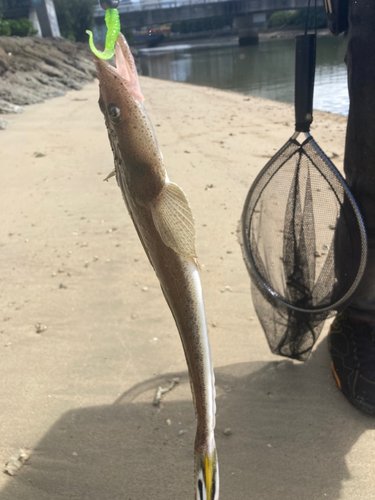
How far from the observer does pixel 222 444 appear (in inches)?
95.6

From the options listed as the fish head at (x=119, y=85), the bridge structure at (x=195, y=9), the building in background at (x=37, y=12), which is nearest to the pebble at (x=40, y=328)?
the fish head at (x=119, y=85)

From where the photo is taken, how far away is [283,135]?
9.92 m

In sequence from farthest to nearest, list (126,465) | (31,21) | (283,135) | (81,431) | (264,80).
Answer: (31,21), (264,80), (283,135), (81,431), (126,465)

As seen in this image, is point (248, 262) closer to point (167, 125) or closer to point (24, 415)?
point (24, 415)

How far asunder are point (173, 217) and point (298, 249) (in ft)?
5.29

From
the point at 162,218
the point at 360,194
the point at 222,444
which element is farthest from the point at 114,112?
the point at 222,444

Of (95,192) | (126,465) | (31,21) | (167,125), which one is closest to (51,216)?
Answer: (95,192)

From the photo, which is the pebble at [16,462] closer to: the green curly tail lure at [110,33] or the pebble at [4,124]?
the green curly tail lure at [110,33]

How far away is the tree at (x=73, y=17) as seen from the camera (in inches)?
1401

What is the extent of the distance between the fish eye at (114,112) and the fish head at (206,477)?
1321 millimetres

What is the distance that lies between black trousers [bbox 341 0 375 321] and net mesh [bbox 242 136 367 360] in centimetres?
11

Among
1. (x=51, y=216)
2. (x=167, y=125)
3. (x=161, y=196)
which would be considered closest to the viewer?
(x=161, y=196)

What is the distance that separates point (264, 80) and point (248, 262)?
915 inches

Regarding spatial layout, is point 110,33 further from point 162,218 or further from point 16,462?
point 16,462
